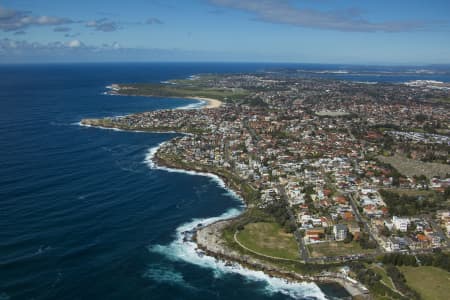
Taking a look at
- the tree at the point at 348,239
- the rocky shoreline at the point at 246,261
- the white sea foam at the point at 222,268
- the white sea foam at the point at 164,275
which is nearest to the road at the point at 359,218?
the tree at the point at 348,239

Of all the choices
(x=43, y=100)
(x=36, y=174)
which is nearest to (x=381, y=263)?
(x=36, y=174)

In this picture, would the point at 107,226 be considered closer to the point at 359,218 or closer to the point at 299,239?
the point at 299,239

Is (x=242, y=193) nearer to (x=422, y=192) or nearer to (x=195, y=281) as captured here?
(x=195, y=281)

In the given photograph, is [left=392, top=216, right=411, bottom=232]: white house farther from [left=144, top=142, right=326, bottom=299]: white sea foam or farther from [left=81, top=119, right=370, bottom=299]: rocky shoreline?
[left=144, top=142, right=326, bottom=299]: white sea foam

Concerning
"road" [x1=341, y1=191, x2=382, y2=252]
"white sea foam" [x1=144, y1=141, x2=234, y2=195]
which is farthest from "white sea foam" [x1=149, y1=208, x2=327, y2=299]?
"white sea foam" [x1=144, y1=141, x2=234, y2=195]

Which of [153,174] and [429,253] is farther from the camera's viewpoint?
[153,174]

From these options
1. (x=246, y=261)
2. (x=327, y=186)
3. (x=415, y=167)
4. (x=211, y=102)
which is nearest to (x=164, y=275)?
(x=246, y=261)

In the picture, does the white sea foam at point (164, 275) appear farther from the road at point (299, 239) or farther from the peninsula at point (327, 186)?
the road at point (299, 239)
